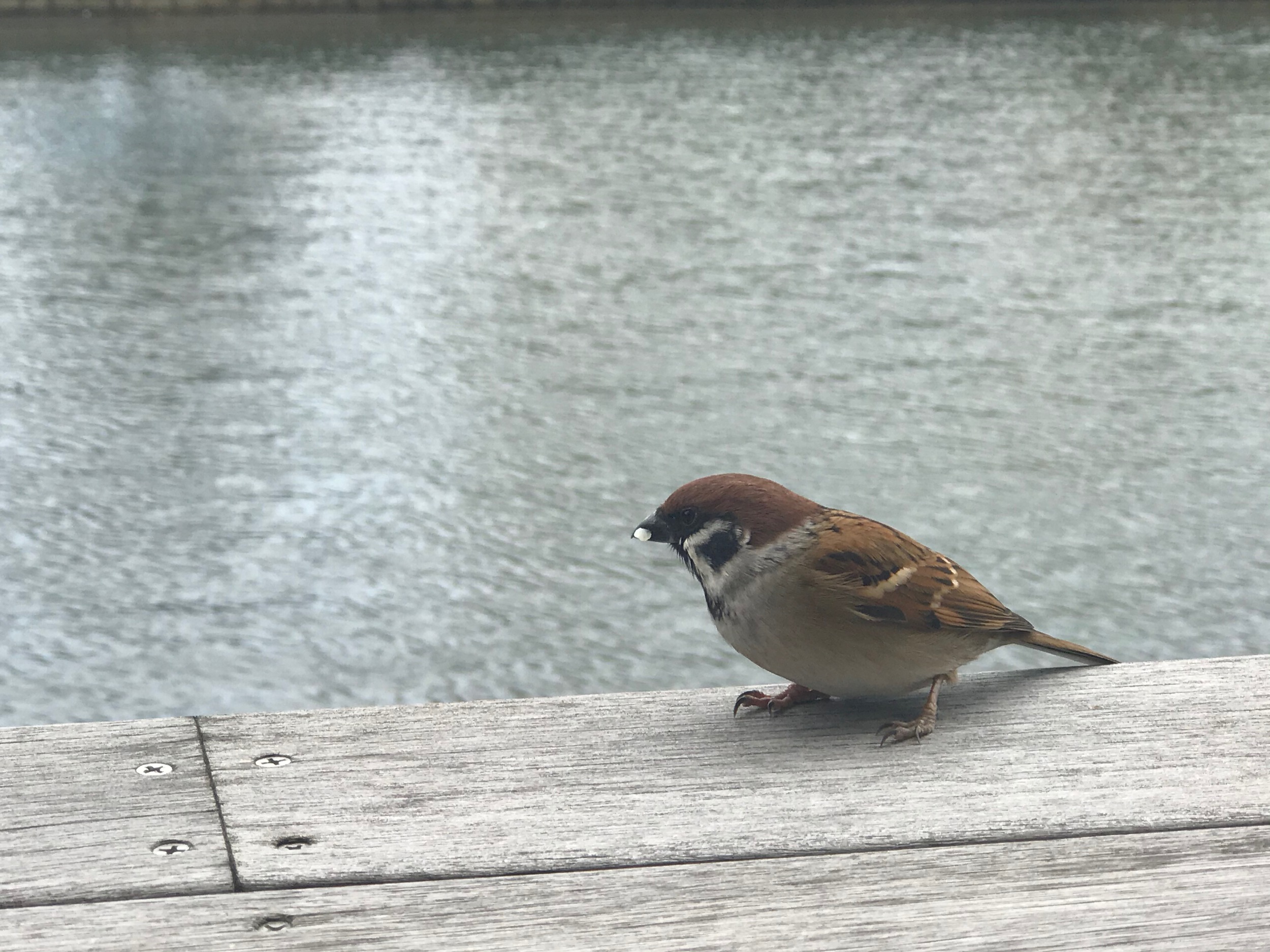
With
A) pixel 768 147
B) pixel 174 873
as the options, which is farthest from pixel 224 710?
pixel 768 147

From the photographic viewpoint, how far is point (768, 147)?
9625 millimetres

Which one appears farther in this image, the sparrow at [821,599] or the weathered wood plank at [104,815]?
the sparrow at [821,599]

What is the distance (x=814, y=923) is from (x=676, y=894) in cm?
10

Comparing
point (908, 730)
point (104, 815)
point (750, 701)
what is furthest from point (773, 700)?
point (104, 815)

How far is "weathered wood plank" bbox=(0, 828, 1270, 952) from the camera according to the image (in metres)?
1.07

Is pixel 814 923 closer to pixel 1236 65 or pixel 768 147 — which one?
pixel 768 147

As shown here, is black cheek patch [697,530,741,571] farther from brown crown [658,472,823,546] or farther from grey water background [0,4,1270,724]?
grey water background [0,4,1270,724]

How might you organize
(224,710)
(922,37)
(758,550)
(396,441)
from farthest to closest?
1. (922,37)
2. (396,441)
3. (224,710)
4. (758,550)

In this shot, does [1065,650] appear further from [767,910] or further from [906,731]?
[767,910]

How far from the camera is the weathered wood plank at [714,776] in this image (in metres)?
1.21

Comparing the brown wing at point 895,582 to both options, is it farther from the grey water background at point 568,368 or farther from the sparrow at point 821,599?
the grey water background at point 568,368

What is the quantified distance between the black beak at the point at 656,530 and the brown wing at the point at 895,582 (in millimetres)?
151

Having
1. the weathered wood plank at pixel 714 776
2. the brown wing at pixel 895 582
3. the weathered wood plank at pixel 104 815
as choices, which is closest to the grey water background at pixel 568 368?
the brown wing at pixel 895 582

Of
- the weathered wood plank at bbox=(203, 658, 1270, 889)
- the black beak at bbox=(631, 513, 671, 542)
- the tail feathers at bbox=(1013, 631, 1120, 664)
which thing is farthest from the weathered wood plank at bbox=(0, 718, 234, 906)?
the tail feathers at bbox=(1013, 631, 1120, 664)
